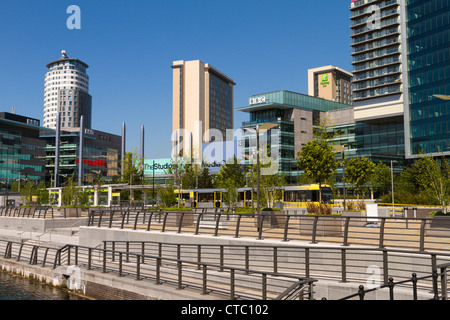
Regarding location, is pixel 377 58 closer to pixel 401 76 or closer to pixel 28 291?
pixel 401 76

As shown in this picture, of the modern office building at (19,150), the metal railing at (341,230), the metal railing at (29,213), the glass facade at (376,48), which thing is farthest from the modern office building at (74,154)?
the metal railing at (341,230)

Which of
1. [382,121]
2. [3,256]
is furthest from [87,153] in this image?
[3,256]

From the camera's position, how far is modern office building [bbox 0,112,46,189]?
377 feet

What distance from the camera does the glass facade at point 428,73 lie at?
8088 centimetres

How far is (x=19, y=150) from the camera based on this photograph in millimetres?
120000

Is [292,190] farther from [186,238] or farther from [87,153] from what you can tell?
[87,153]

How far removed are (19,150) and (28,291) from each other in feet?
377

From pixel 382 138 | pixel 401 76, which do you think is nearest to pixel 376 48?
pixel 401 76

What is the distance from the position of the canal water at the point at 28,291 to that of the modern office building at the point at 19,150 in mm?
101910

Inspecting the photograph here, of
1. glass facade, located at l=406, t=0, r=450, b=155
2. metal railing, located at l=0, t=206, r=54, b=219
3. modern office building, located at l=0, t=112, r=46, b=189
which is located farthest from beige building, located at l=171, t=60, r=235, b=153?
metal railing, located at l=0, t=206, r=54, b=219

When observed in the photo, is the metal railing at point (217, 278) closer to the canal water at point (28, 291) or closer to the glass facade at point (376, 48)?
the canal water at point (28, 291)

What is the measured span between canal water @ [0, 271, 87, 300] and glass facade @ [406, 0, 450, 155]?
77.0m
